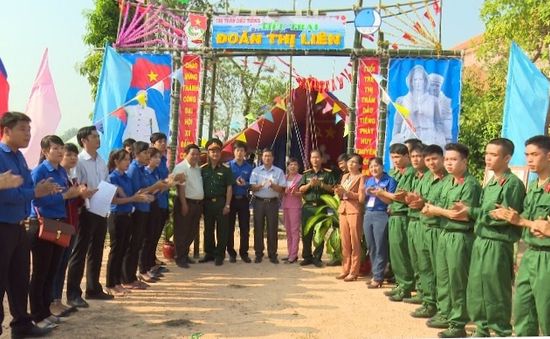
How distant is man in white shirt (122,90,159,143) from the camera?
931 cm

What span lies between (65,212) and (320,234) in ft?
11.8

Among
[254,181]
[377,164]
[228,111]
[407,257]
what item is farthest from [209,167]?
[228,111]

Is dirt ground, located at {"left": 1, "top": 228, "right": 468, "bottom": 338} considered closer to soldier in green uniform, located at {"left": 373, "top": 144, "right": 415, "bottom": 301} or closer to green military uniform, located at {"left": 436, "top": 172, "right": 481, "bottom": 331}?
soldier in green uniform, located at {"left": 373, "top": 144, "right": 415, "bottom": 301}

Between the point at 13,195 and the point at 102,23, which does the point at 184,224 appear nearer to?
the point at 13,195

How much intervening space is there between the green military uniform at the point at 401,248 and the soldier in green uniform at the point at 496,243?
1605 mm

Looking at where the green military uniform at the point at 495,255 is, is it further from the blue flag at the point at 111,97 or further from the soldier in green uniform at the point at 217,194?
the blue flag at the point at 111,97

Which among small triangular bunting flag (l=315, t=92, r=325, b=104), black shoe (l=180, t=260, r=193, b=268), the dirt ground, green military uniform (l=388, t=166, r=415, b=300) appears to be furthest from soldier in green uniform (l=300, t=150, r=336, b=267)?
small triangular bunting flag (l=315, t=92, r=325, b=104)

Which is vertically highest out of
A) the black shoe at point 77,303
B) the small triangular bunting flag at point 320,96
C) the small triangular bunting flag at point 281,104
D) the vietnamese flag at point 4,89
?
the small triangular bunting flag at point 320,96

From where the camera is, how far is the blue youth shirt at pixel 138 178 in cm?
518

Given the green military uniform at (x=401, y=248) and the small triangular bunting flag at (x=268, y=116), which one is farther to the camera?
the small triangular bunting flag at (x=268, y=116)

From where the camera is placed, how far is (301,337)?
3965 millimetres

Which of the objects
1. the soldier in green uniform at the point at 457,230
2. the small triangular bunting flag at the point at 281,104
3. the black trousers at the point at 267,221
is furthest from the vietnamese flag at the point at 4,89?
the small triangular bunting flag at the point at 281,104

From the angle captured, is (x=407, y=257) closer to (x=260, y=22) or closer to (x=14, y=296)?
(x=14, y=296)

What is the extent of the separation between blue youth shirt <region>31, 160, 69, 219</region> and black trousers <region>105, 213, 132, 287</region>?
89 cm
